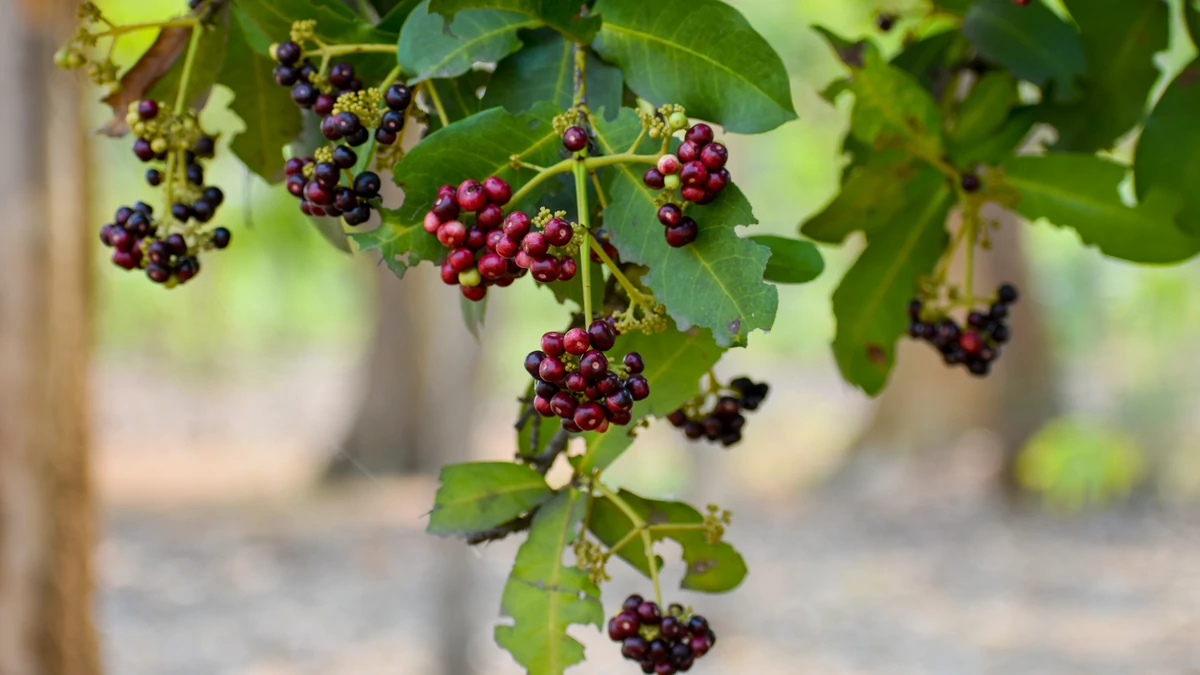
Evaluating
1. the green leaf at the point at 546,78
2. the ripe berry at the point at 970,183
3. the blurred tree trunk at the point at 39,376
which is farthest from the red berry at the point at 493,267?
the blurred tree trunk at the point at 39,376

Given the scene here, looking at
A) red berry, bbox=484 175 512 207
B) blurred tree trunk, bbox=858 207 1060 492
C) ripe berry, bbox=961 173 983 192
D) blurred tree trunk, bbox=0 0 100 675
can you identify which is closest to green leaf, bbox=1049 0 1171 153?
ripe berry, bbox=961 173 983 192

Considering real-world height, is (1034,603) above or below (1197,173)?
below

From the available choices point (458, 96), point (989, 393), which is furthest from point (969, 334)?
point (989, 393)

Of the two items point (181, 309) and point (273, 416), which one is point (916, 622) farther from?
point (181, 309)

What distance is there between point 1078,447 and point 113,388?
1938 centimetres

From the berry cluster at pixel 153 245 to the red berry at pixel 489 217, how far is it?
1.14 feet

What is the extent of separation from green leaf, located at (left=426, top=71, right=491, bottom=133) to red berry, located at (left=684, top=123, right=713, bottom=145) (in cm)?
30

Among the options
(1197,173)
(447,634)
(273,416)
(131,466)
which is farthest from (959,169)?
(273,416)

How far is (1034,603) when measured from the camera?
7555 millimetres

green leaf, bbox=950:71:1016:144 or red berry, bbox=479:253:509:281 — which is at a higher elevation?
green leaf, bbox=950:71:1016:144

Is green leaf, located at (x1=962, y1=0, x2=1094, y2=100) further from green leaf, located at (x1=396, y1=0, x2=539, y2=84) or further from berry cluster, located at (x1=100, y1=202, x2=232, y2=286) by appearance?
berry cluster, located at (x1=100, y1=202, x2=232, y2=286)

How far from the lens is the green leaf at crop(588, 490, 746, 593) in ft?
3.56

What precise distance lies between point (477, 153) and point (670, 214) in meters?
0.17

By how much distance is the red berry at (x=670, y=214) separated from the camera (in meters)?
0.85
